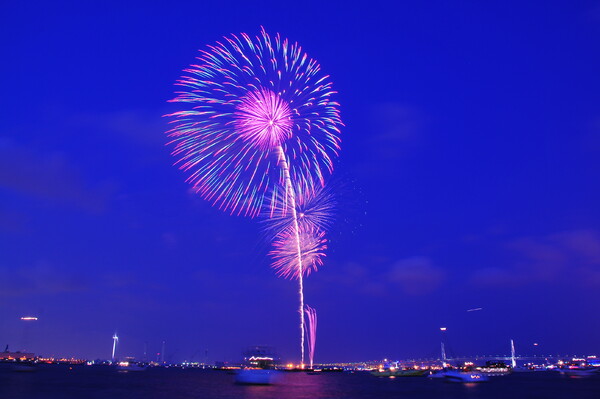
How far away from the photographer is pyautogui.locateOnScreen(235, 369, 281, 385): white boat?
108 m

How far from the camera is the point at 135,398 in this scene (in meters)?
61.8

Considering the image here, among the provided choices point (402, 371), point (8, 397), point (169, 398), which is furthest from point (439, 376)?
point (8, 397)

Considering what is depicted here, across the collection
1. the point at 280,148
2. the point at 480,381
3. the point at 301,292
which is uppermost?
the point at 280,148

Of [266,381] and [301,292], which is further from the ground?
[301,292]

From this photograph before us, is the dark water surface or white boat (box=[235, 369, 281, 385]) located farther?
white boat (box=[235, 369, 281, 385])

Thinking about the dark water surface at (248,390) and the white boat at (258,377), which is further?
the white boat at (258,377)

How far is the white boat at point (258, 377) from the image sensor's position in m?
108

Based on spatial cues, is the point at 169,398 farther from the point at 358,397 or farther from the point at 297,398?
the point at 358,397

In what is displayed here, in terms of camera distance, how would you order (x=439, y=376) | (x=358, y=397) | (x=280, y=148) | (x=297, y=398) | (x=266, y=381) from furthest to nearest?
(x=439, y=376), (x=266, y=381), (x=358, y=397), (x=297, y=398), (x=280, y=148)

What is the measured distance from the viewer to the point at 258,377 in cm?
10769

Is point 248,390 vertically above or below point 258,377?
below

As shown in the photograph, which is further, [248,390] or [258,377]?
[258,377]

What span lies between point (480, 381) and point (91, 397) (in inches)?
4503

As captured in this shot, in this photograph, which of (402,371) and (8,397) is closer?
(8,397)
